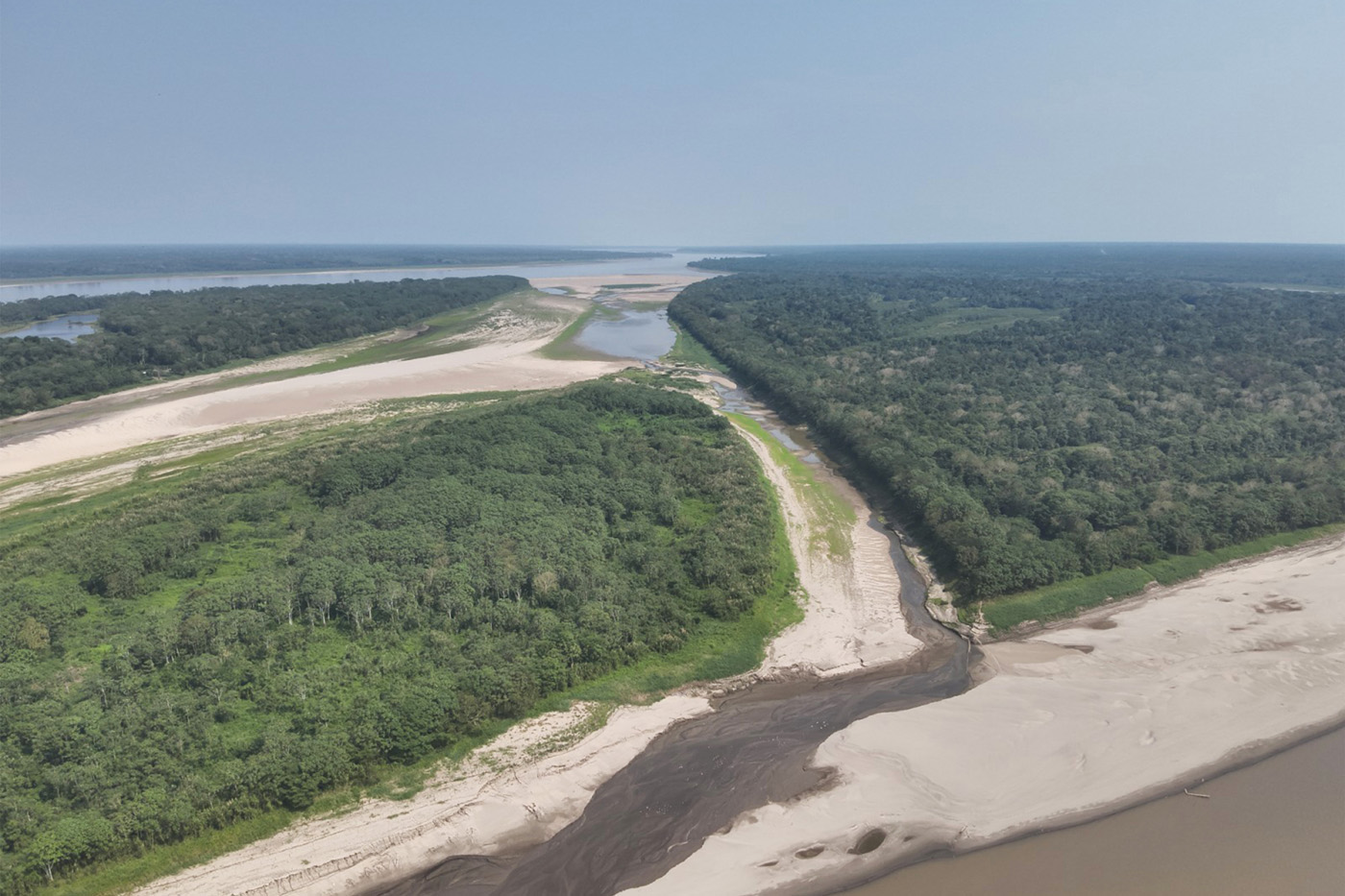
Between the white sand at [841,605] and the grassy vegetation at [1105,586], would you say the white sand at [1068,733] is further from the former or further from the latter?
the white sand at [841,605]

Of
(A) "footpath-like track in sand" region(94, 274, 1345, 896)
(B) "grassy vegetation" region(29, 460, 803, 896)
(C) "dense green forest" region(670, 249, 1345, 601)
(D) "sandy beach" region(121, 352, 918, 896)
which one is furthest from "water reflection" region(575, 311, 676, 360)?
(A) "footpath-like track in sand" region(94, 274, 1345, 896)

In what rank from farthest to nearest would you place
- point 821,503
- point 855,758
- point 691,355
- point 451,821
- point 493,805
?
1. point 691,355
2. point 821,503
3. point 855,758
4. point 493,805
5. point 451,821

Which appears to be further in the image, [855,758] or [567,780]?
[855,758]

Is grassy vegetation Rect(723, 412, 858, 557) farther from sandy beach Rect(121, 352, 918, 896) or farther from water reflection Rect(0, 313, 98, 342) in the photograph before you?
water reflection Rect(0, 313, 98, 342)

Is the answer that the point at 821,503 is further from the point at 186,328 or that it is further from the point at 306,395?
the point at 186,328

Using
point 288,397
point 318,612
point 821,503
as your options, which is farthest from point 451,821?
point 288,397

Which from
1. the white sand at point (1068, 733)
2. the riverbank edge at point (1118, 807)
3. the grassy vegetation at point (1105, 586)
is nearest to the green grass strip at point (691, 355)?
the grassy vegetation at point (1105, 586)
